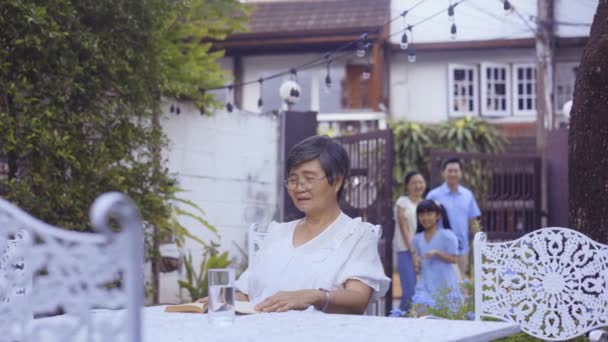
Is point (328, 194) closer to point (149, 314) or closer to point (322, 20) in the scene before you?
point (149, 314)

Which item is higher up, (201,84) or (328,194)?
(201,84)

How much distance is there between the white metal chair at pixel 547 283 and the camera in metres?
4.66

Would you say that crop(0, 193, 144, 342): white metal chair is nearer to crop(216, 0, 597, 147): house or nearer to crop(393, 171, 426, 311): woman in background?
crop(393, 171, 426, 311): woman in background

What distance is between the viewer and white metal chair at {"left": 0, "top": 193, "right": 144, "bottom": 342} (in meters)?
1.75

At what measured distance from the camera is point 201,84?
9.53m

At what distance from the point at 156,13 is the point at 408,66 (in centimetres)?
1244

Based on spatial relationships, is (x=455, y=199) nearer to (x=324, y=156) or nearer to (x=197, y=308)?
(x=324, y=156)

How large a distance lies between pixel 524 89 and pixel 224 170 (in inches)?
433

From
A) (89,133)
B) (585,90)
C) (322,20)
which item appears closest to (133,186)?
(89,133)

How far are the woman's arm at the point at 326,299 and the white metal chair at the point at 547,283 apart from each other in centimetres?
115

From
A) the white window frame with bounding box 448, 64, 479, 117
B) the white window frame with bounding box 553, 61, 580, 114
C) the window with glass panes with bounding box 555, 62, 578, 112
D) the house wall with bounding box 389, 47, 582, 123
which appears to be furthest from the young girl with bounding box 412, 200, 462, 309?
the window with glass panes with bounding box 555, 62, 578, 112

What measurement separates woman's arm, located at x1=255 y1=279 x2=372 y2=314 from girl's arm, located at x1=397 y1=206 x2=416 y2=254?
5.03 meters

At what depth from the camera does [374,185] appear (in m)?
9.23

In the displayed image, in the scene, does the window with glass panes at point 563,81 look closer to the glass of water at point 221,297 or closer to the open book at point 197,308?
the open book at point 197,308
